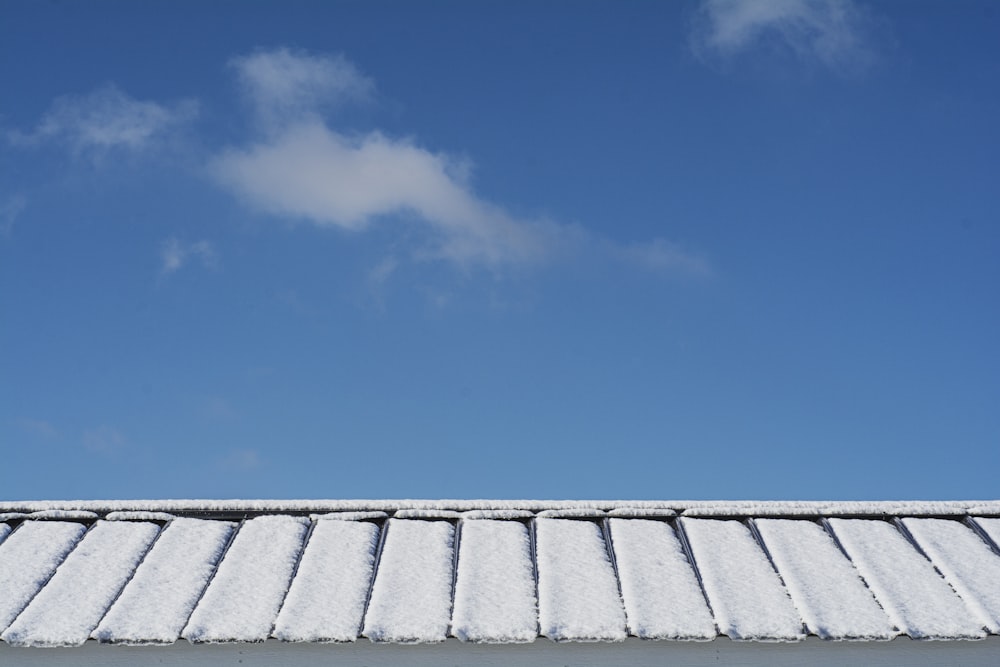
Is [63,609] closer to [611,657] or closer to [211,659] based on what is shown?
[211,659]

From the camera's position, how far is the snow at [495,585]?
Answer: 6.99 m

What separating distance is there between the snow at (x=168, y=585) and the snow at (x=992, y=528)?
20.5ft

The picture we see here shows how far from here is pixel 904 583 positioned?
7836 mm

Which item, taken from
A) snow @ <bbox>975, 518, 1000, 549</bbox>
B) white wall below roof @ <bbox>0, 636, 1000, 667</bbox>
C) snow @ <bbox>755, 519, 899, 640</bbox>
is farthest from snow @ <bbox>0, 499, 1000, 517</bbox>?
white wall below roof @ <bbox>0, 636, 1000, 667</bbox>

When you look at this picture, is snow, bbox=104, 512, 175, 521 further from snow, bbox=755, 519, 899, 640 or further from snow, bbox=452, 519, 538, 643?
snow, bbox=755, 519, 899, 640

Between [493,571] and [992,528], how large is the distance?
4386 millimetres

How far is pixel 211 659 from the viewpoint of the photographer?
23.3 feet

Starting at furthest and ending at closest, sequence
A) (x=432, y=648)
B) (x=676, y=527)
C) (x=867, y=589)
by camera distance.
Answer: (x=676, y=527)
(x=867, y=589)
(x=432, y=648)

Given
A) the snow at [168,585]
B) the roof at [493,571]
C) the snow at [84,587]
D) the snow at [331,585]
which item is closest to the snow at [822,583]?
the roof at [493,571]

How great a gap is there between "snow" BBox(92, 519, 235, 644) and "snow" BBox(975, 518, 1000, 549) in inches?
246

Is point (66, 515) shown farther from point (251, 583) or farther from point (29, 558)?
point (251, 583)

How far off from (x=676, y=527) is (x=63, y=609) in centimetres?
469

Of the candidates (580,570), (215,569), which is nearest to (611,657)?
(580,570)

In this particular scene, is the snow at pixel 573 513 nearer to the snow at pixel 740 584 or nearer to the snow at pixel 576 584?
the snow at pixel 576 584
